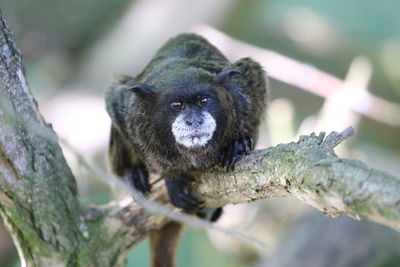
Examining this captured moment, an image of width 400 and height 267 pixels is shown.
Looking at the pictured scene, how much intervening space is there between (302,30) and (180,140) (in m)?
6.01

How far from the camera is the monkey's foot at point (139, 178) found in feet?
17.0

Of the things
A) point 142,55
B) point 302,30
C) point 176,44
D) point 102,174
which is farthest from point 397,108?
point 102,174

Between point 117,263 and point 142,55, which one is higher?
point 142,55

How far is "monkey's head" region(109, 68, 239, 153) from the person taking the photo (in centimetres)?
432

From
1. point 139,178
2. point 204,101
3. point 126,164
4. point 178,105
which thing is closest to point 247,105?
point 204,101

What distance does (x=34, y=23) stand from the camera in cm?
1066

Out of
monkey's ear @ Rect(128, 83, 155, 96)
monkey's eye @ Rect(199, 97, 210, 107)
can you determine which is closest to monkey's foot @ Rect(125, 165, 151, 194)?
monkey's ear @ Rect(128, 83, 155, 96)

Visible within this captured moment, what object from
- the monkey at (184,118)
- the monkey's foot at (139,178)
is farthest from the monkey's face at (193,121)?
the monkey's foot at (139,178)

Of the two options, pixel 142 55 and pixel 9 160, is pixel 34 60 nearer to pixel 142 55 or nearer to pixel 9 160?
pixel 142 55

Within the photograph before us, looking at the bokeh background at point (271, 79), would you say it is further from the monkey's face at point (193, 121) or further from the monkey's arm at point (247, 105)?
the monkey's face at point (193, 121)

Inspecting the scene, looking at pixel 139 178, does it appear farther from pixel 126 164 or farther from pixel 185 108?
pixel 185 108

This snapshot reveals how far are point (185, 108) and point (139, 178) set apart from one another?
106 cm

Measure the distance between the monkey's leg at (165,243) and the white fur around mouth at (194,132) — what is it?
113 centimetres

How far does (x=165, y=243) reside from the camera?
535 centimetres
